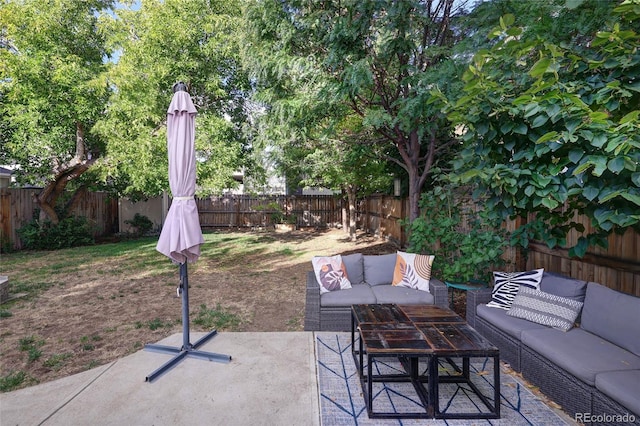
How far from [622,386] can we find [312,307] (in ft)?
8.63

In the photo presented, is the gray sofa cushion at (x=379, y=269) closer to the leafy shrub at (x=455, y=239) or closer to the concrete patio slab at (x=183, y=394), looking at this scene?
the leafy shrub at (x=455, y=239)

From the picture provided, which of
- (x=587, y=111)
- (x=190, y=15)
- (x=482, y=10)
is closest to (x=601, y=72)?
(x=587, y=111)

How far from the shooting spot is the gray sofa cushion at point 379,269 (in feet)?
14.5

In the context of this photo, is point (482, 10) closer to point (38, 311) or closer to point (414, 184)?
point (414, 184)

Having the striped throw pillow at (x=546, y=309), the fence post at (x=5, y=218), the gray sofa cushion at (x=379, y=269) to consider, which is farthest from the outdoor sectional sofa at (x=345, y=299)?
the fence post at (x=5, y=218)

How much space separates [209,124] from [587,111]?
6.80 metres

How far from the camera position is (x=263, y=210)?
1526 cm

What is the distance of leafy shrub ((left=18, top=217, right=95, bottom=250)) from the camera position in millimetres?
9102

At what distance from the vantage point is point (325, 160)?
7449mm

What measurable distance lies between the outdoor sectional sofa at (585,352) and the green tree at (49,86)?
9587 mm

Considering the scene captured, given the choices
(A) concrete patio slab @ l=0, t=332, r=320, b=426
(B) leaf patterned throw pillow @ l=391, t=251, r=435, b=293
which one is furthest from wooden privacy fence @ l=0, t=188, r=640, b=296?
(A) concrete patio slab @ l=0, t=332, r=320, b=426

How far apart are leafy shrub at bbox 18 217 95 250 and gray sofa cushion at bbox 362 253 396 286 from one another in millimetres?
9462

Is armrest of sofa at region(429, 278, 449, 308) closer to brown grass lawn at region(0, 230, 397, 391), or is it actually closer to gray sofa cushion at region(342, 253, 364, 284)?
gray sofa cushion at region(342, 253, 364, 284)

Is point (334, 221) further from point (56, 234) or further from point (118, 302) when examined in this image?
point (118, 302)
